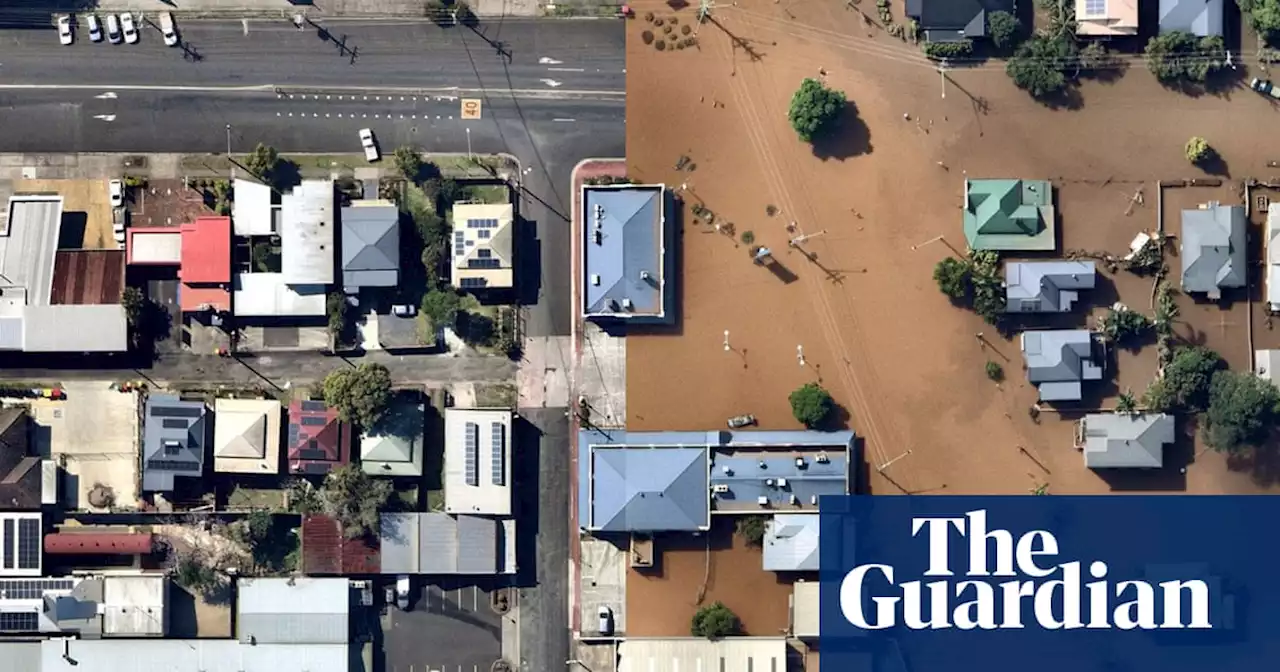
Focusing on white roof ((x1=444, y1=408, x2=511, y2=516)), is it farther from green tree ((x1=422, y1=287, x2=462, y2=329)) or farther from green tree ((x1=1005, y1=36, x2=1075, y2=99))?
green tree ((x1=1005, y1=36, x2=1075, y2=99))

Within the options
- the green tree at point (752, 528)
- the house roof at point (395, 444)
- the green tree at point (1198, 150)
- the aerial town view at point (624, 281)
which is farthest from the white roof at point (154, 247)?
the green tree at point (1198, 150)

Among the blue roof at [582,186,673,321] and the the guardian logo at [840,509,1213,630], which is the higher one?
the blue roof at [582,186,673,321]

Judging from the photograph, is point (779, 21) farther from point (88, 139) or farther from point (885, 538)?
point (88, 139)

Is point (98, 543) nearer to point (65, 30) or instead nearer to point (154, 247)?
point (154, 247)

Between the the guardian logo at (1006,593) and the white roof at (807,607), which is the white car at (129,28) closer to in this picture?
the white roof at (807,607)

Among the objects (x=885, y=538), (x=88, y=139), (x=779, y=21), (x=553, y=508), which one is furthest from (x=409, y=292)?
(x=885, y=538)

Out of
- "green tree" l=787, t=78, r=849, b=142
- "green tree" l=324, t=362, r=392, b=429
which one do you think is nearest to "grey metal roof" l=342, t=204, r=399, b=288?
"green tree" l=324, t=362, r=392, b=429

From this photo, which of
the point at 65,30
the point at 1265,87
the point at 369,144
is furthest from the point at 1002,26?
the point at 65,30
